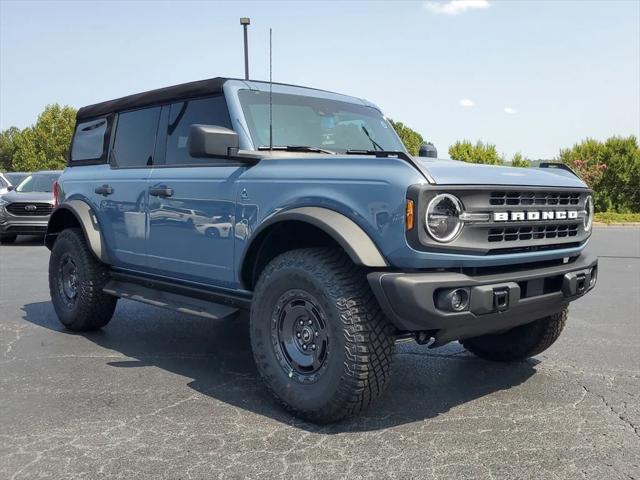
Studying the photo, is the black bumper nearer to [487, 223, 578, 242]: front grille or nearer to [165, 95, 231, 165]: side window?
[487, 223, 578, 242]: front grille

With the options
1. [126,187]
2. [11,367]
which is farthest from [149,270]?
[11,367]

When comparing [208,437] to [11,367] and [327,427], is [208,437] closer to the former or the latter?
[327,427]

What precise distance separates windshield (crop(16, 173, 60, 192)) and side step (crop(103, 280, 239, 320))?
1070 centimetres

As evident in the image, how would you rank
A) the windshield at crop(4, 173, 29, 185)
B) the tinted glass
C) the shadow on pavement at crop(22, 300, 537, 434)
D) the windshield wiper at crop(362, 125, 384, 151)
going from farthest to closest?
the windshield at crop(4, 173, 29, 185), the tinted glass, the windshield wiper at crop(362, 125, 384, 151), the shadow on pavement at crop(22, 300, 537, 434)

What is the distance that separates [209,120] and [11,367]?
89.5 inches

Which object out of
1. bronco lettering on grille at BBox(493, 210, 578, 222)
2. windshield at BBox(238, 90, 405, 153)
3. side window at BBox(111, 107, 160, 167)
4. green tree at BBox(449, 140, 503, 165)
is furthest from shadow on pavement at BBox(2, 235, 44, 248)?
green tree at BBox(449, 140, 503, 165)

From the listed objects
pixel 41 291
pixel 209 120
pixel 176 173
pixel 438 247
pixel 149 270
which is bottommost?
pixel 41 291

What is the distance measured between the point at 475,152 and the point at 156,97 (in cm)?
2661

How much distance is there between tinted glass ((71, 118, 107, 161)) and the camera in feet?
19.1

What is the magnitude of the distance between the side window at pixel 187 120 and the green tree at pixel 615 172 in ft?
77.2

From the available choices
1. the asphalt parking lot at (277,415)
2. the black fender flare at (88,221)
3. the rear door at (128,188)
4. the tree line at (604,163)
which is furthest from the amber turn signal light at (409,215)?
the tree line at (604,163)

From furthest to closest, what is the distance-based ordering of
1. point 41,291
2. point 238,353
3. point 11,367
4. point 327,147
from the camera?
1. point 41,291
2. point 238,353
3. point 11,367
4. point 327,147

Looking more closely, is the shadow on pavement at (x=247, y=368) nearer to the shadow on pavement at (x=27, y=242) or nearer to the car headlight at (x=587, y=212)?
the car headlight at (x=587, y=212)

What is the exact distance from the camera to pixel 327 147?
4395 mm
